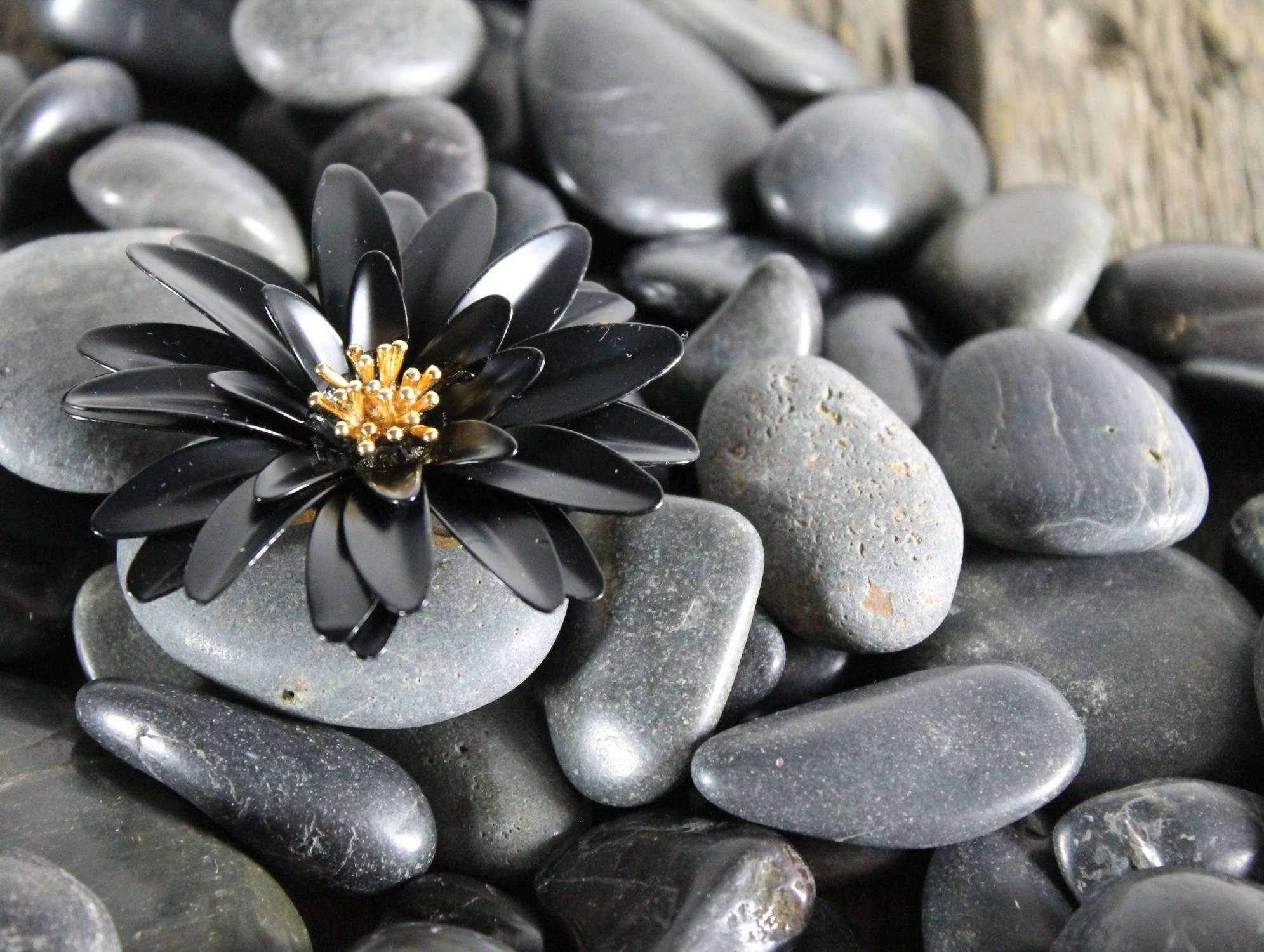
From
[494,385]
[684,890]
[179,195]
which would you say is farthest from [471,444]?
[179,195]

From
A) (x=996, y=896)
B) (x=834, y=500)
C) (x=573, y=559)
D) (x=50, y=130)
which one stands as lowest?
(x=996, y=896)

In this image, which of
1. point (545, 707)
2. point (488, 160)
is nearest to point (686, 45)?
point (488, 160)

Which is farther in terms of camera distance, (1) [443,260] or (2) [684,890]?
(1) [443,260]

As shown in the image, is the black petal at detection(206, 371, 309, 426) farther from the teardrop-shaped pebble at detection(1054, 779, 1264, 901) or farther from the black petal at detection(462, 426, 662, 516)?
the teardrop-shaped pebble at detection(1054, 779, 1264, 901)

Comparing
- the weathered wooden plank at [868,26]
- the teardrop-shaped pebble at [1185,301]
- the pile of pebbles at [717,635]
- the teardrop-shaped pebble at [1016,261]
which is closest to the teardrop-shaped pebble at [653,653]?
the pile of pebbles at [717,635]

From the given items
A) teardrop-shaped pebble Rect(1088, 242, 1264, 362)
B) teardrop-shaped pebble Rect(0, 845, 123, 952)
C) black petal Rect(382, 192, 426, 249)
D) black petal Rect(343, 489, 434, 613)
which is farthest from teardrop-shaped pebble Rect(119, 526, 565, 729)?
teardrop-shaped pebble Rect(1088, 242, 1264, 362)

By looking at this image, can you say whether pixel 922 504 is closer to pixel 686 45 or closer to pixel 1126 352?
pixel 1126 352

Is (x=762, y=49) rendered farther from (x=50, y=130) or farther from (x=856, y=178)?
(x=50, y=130)
